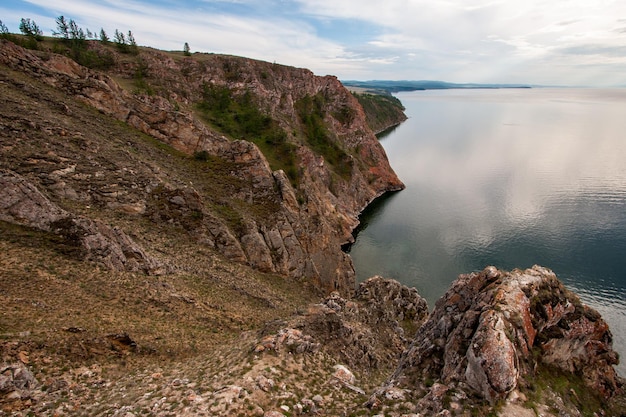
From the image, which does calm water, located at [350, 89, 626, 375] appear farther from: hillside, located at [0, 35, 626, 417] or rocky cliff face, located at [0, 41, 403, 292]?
hillside, located at [0, 35, 626, 417]

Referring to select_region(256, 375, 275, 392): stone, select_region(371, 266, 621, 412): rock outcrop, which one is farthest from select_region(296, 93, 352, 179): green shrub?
select_region(256, 375, 275, 392): stone

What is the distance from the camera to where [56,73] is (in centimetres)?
4262

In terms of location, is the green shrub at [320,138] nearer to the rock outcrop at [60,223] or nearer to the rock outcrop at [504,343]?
→ the rock outcrop at [60,223]

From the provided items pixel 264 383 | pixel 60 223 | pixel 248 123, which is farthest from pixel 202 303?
pixel 248 123

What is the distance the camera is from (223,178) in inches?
1804

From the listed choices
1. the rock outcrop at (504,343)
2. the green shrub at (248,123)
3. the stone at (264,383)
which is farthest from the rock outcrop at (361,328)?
the green shrub at (248,123)

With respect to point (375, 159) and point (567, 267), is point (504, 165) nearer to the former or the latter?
point (375, 159)

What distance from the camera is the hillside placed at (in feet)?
45.2

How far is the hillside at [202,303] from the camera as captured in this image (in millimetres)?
13773

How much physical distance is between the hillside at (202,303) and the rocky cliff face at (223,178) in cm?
24

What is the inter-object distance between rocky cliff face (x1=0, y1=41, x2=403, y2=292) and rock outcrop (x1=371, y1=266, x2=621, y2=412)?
2399cm

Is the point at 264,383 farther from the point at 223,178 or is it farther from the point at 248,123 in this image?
the point at 248,123

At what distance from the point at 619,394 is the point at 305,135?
88.3 m

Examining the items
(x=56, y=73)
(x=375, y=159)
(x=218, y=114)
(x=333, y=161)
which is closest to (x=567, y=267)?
(x=333, y=161)
